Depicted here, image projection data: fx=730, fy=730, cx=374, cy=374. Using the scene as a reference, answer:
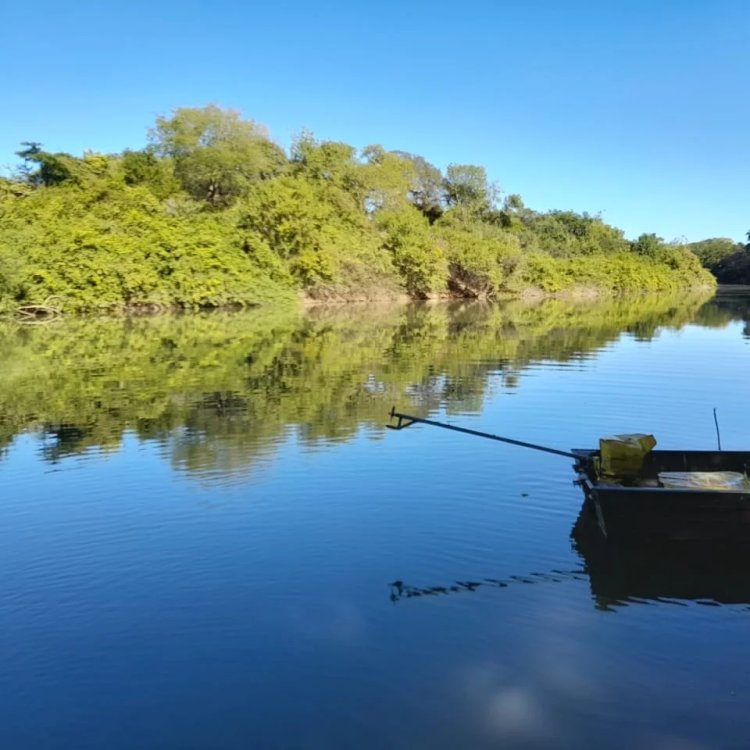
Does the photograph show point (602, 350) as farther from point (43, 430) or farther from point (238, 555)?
point (238, 555)

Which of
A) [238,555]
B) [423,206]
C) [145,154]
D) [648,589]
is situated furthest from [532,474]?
[423,206]

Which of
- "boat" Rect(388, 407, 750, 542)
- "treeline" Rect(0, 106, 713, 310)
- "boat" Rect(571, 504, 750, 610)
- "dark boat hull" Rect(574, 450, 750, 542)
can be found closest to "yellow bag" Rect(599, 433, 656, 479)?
"boat" Rect(388, 407, 750, 542)

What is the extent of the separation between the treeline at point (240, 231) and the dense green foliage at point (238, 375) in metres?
4.98

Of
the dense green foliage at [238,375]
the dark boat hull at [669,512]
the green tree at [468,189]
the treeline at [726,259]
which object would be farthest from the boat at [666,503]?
the treeline at [726,259]

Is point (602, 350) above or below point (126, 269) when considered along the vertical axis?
below

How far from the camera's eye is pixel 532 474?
9516 mm

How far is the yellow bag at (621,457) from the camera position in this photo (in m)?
7.00

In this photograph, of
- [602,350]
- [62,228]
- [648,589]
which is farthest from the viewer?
[62,228]

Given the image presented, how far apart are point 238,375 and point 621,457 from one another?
39.6ft

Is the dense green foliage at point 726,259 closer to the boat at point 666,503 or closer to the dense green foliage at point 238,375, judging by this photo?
the dense green foliage at point 238,375

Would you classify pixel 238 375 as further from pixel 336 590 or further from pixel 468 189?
pixel 468 189

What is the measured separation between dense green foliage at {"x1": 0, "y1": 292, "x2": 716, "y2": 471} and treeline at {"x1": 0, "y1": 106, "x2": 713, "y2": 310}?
4975 mm

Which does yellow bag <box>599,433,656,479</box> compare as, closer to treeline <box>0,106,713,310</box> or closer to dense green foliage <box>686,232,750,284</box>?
treeline <box>0,106,713,310</box>

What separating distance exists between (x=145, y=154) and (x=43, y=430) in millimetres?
48242
